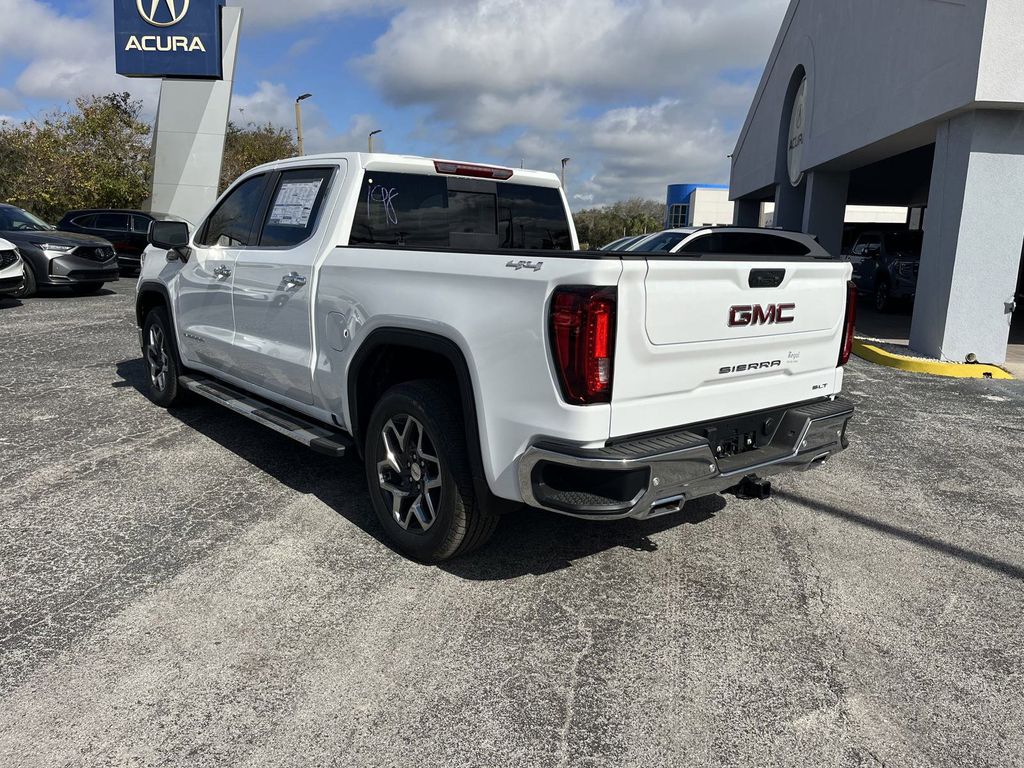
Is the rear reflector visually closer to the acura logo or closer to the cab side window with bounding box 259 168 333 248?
the cab side window with bounding box 259 168 333 248

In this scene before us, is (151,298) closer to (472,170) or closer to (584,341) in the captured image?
(472,170)

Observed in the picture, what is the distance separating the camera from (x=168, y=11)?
70.9ft

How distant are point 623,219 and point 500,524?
228ft

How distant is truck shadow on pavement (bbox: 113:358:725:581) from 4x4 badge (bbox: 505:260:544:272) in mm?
1491

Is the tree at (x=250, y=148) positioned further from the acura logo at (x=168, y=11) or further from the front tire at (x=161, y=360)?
the front tire at (x=161, y=360)

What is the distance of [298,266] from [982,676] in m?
3.72

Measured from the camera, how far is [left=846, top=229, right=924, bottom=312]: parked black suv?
15.4 metres

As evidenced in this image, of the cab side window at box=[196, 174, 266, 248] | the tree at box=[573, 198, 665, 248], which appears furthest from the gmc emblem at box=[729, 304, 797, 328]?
the tree at box=[573, 198, 665, 248]

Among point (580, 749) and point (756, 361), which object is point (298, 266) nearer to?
point (756, 361)

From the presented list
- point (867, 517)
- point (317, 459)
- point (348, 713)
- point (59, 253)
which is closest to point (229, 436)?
point (317, 459)

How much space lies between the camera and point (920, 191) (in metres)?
23.0

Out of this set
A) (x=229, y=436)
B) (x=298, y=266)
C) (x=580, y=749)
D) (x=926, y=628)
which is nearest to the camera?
(x=580, y=749)

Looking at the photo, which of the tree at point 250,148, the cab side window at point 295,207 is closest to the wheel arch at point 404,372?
the cab side window at point 295,207

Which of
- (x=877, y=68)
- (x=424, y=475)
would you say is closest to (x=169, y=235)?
(x=424, y=475)
